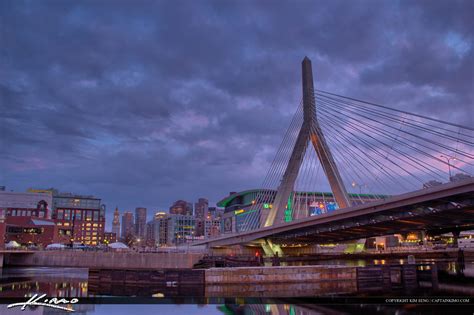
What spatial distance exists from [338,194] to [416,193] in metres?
13.4

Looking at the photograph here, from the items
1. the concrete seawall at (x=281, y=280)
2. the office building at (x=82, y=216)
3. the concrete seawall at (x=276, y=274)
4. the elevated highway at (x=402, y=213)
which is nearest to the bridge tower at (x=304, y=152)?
the elevated highway at (x=402, y=213)

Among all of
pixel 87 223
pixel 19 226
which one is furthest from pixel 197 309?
pixel 87 223

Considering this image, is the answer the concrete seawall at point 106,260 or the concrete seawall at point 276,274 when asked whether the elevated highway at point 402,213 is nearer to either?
the concrete seawall at point 276,274

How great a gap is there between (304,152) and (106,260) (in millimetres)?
29325

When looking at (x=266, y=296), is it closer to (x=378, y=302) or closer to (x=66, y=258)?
(x=378, y=302)

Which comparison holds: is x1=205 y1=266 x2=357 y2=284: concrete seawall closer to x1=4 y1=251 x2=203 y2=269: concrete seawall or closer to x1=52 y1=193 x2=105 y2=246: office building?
x1=4 y1=251 x2=203 y2=269: concrete seawall

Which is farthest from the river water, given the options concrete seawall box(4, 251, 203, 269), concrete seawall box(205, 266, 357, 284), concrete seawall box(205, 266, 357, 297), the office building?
the office building

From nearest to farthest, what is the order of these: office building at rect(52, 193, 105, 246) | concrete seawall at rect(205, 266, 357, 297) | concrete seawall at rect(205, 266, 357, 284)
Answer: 1. concrete seawall at rect(205, 266, 357, 297)
2. concrete seawall at rect(205, 266, 357, 284)
3. office building at rect(52, 193, 105, 246)

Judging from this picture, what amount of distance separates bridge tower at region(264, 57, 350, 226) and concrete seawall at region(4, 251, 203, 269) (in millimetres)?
14175

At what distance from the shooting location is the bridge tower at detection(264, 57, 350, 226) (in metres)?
47.4

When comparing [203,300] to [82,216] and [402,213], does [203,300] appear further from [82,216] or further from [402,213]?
[82,216]

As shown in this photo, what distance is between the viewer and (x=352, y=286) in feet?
104

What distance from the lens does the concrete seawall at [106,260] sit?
1975 inches

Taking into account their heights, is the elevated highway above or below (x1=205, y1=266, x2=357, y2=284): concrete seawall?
above
